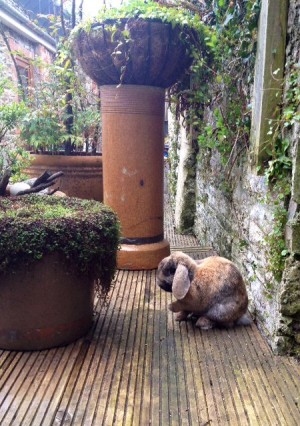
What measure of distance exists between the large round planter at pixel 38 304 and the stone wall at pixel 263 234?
1.09 m

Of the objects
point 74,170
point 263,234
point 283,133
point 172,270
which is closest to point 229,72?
point 283,133

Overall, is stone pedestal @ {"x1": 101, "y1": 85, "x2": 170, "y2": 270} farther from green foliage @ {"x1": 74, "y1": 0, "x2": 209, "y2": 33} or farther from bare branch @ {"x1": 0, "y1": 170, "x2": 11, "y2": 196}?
bare branch @ {"x1": 0, "y1": 170, "x2": 11, "y2": 196}

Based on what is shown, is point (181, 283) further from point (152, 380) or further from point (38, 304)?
point (38, 304)

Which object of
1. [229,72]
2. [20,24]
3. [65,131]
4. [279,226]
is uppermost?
[20,24]

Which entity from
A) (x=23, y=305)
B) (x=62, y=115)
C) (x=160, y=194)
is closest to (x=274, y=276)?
(x=23, y=305)

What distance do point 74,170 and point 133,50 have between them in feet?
6.24

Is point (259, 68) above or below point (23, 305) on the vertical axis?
above

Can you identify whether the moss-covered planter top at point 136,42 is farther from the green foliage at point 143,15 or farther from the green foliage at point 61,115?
the green foliage at point 61,115

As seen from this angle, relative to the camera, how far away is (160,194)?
372 centimetres

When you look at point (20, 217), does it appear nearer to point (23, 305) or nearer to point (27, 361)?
point (23, 305)

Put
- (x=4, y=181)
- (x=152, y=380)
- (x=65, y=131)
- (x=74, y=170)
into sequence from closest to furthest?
1. (x=152, y=380)
2. (x=4, y=181)
3. (x=74, y=170)
4. (x=65, y=131)

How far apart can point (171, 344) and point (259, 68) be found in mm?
1631

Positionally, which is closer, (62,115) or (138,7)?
(138,7)

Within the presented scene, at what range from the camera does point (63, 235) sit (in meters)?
2.11
